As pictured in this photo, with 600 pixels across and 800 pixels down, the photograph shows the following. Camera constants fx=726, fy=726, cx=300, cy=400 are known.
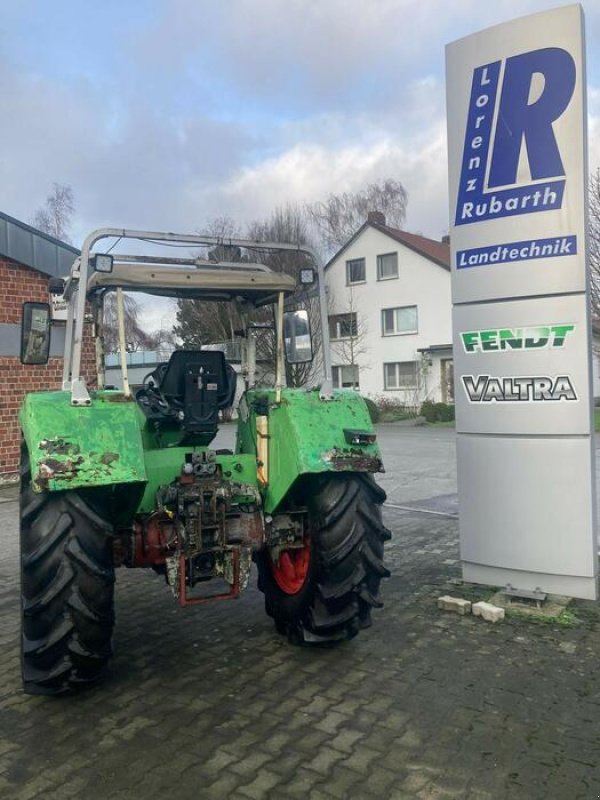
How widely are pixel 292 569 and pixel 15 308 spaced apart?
9.09 meters

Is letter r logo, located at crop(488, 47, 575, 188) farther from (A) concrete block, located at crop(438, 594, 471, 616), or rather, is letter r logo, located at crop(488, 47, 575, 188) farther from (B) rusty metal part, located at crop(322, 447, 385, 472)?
(A) concrete block, located at crop(438, 594, 471, 616)

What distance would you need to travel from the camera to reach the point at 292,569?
502cm

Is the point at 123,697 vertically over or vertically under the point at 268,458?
under

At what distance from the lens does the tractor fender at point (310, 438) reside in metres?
4.32

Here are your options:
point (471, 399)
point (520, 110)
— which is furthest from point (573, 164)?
point (471, 399)

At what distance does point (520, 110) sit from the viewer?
5.33m

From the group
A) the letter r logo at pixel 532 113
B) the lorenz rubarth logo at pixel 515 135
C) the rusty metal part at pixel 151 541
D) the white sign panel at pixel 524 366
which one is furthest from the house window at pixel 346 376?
the rusty metal part at pixel 151 541

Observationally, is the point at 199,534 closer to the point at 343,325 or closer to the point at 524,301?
the point at 524,301

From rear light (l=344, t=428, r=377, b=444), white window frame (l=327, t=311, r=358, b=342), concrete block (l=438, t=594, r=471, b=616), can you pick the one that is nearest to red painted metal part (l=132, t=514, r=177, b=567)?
rear light (l=344, t=428, r=377, b=444)

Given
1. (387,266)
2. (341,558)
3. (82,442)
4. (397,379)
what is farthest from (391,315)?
(82,442)

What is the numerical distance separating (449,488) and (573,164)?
6.80m

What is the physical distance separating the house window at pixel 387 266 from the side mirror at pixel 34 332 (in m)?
31.3

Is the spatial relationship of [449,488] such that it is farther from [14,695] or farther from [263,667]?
[14,695]

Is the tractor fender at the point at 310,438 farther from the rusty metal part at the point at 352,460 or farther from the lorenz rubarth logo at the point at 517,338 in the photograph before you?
the lorenz rubarth logo at the point at 517,338
